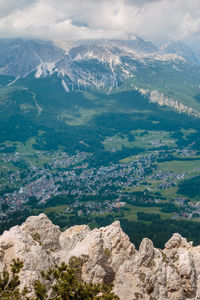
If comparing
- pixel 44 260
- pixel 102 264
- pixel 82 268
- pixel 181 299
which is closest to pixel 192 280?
pixel 181 299

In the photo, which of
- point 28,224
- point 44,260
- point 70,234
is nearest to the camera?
point 44,260

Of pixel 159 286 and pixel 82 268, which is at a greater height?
pixel 82 268

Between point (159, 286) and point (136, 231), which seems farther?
point (136, 231)

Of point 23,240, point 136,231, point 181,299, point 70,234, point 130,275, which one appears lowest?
point 136,231

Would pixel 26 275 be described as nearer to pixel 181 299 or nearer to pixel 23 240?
pixel 23 240

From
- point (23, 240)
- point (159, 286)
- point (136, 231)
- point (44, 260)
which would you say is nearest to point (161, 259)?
point (159, 286)

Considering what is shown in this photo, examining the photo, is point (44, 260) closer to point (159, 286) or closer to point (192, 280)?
point (159, 286)

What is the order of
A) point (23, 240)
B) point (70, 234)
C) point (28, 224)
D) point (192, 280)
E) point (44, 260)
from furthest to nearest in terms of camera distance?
point (70, 234), point (28, 224), point (192, 280), point (23, 240), point (44, 260)
